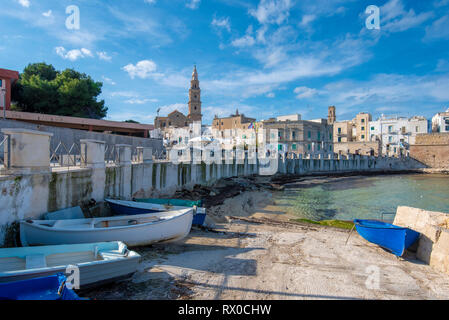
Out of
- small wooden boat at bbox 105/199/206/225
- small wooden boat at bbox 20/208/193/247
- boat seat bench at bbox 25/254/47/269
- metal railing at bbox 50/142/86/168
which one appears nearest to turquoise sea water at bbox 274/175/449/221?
small wooden boat at bbox 105/199/206/225

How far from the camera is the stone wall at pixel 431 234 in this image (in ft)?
21.2

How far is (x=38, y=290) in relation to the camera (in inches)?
138

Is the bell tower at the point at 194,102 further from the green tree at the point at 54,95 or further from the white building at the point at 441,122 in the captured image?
the white building at the point at 441,122

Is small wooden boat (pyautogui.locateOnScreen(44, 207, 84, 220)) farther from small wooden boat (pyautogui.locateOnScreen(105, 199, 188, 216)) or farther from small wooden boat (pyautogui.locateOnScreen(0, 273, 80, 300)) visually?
small wooden boat (pyautogui.locateOnScreen(0, 273, 80, 300))

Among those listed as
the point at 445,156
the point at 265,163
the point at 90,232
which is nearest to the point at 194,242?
the point at 90,232

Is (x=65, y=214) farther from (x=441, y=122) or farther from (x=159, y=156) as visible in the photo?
(x=441, y=122)

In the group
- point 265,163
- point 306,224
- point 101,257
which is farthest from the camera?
point 265,163

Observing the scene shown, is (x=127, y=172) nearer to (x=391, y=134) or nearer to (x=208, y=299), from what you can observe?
(x=208, y=299)

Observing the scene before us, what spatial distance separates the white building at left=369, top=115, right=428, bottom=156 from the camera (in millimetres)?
58656

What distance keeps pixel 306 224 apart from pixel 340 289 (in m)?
6.53

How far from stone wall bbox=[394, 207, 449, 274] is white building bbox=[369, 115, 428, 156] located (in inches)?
2356

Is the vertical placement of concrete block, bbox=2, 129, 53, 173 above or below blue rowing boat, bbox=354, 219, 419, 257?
above

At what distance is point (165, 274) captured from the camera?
5.58 metres

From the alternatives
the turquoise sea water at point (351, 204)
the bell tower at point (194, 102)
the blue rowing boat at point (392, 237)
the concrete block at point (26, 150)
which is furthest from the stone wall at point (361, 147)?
the concrete block at point (26, 150)
